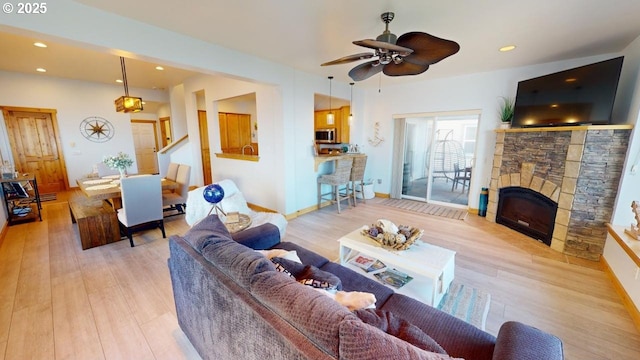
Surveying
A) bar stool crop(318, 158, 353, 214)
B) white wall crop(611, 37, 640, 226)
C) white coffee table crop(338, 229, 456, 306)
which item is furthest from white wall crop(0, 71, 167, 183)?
white wall crop(611, 37, 640, 226)

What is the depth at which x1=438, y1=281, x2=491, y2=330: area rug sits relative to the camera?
6.22ft

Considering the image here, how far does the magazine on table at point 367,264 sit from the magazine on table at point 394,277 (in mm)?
70

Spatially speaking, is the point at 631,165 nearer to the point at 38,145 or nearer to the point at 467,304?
the point at 467,304

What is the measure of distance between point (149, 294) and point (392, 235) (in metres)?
2.24

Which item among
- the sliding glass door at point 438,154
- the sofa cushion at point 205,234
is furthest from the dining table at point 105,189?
the sliding glass door at point 438,154

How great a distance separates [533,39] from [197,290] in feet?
13.3

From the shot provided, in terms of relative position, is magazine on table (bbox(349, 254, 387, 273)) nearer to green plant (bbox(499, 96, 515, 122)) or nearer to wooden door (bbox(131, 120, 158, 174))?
green plant (bbox(499, 96, 515, 122))

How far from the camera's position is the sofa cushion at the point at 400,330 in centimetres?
87

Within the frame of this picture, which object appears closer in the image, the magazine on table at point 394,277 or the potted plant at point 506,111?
the magazine on table at point 394,277

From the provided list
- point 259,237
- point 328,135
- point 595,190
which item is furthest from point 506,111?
point 259,237

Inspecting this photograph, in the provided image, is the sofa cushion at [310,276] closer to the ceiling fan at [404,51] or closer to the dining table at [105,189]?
the ceiling fan at [404,51]

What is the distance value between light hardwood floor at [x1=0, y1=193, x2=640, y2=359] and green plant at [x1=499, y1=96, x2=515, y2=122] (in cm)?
182

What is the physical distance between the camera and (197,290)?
132 cm

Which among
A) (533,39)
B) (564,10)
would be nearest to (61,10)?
(564,10)
